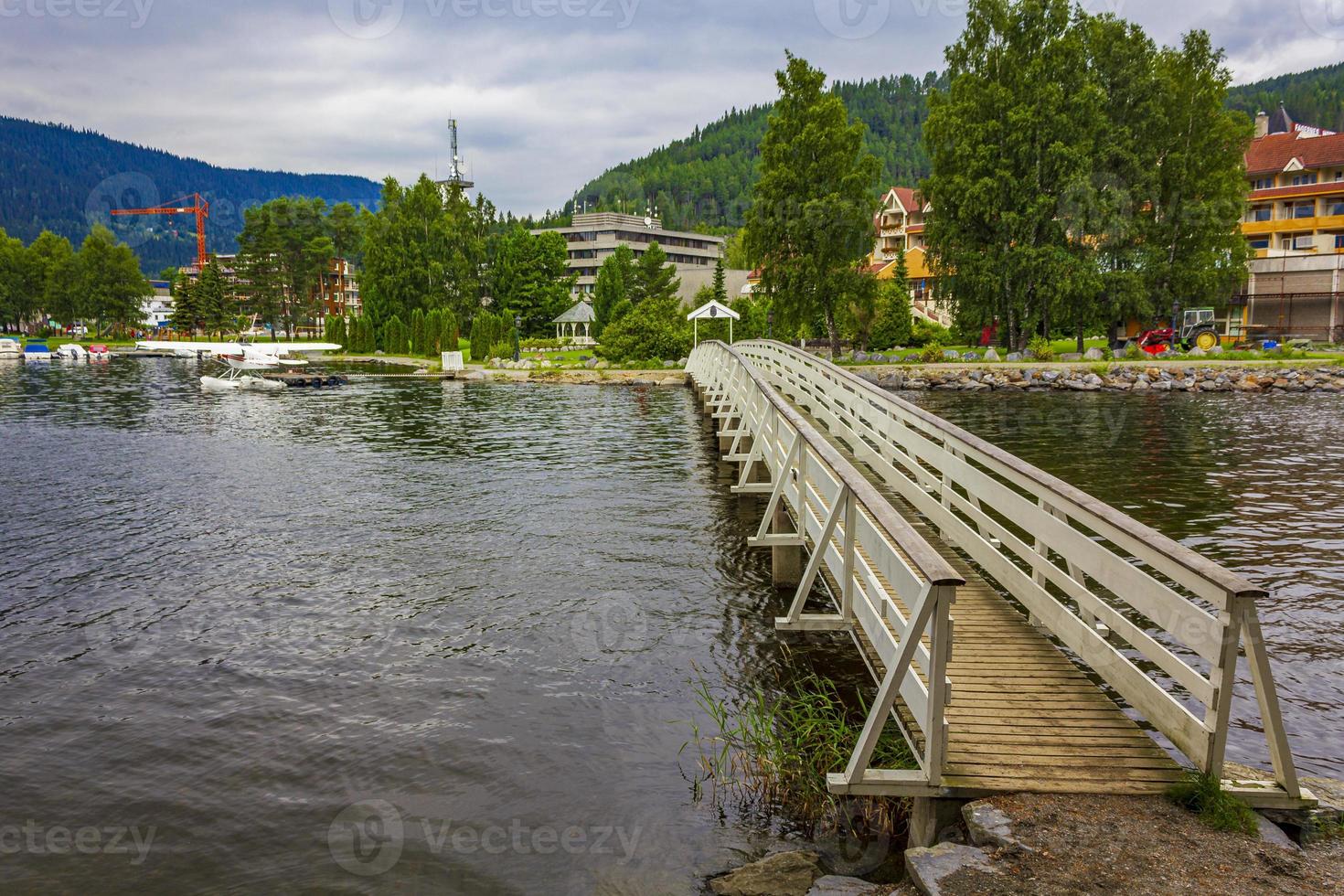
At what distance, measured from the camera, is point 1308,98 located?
450 feet

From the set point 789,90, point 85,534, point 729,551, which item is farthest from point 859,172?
point 85,534

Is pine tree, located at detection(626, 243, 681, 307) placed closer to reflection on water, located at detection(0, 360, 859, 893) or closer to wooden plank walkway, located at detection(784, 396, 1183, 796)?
reflection on water, located at detection(0, 360, 859, 893)

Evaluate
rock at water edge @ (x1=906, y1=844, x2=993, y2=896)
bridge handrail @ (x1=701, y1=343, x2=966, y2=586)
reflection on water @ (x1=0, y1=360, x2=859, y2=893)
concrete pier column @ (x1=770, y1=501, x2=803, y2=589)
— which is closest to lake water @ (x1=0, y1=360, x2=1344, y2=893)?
reflection on water @ (x1=0, y1=360, x2=859, y2=893)

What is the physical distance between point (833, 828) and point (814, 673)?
10.4 feet

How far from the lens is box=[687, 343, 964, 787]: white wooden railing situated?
529cm

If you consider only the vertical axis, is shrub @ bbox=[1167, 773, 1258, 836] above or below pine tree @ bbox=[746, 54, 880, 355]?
below

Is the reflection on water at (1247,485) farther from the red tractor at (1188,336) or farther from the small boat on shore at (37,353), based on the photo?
the small boat on shore at (37,353)

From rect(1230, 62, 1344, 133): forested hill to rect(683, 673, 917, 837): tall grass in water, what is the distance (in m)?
140

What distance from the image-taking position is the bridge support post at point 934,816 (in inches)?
212

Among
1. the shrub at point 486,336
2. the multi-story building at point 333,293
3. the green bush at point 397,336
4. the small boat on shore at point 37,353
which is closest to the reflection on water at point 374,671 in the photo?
the shrub at point 486,336

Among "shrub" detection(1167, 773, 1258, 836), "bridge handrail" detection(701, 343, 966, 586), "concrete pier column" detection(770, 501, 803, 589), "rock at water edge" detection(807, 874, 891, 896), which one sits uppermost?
"bridge handrail" detection(701, 343, 966, 586)

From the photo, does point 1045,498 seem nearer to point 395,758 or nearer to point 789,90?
point 395,758

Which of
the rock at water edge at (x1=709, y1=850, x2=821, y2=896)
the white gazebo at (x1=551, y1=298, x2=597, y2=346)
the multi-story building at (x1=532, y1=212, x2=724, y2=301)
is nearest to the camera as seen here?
the rock at water edge at (x1=709, y1=850, x2=821, y2=896)

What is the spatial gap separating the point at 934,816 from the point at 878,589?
6.73ft
